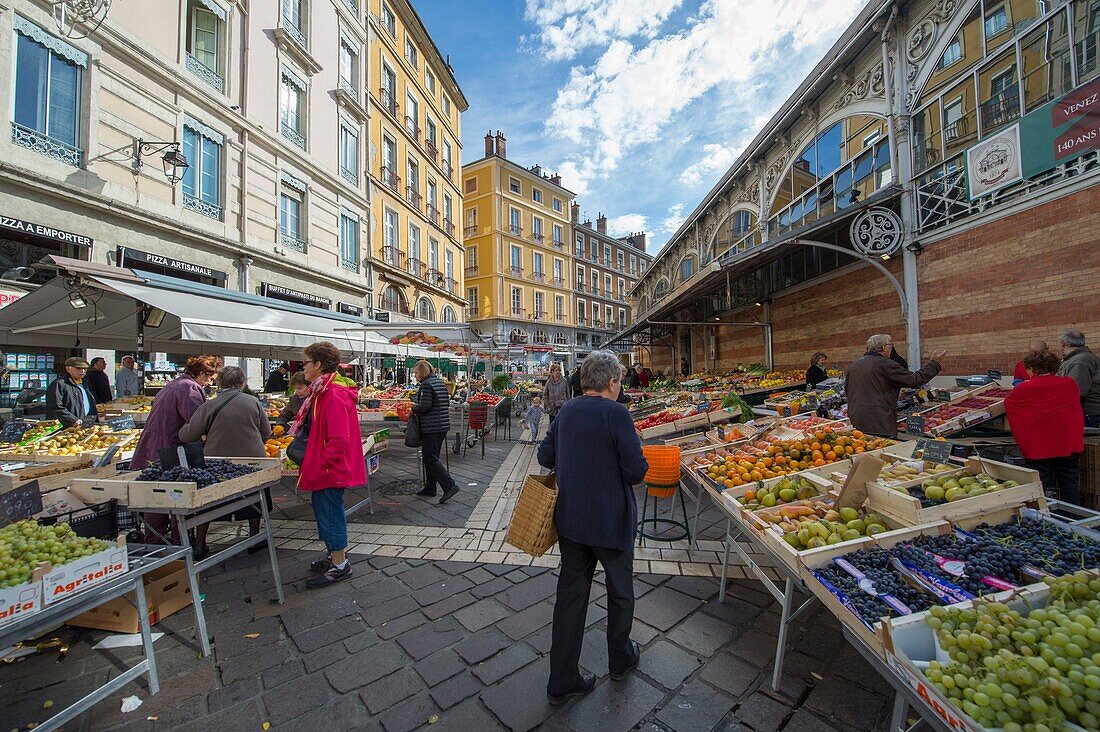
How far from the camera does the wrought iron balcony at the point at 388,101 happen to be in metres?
19.7

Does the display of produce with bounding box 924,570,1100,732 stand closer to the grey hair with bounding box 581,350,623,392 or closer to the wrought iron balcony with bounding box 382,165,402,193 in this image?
the grey hair with bounding box 581,350,623,392

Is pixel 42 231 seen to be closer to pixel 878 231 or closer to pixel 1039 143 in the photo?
pixel 878 231

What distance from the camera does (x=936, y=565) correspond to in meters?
1.96

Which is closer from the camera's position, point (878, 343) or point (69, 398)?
point (878, 343)

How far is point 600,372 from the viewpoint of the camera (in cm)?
243

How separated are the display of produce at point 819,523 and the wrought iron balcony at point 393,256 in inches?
780

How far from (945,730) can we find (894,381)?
429cm

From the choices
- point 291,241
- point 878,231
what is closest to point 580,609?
point 878,231

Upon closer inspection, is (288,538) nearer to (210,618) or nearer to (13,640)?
(210,618)

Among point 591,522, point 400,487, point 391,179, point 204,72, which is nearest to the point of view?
point 591,522

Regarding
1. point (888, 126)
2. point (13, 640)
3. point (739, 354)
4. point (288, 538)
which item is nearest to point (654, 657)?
point (13, 640)

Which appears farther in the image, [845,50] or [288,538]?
[845,50]

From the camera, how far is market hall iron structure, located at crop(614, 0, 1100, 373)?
5551 mm

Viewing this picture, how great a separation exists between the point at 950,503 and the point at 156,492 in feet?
15.8
